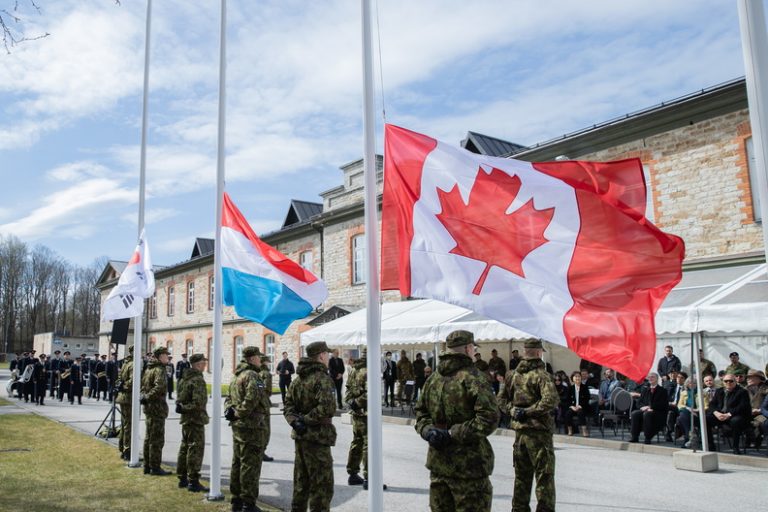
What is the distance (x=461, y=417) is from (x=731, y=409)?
9.21 m

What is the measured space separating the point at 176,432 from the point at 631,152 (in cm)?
1484

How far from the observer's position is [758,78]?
3602 mm

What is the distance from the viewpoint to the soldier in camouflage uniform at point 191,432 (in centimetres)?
895

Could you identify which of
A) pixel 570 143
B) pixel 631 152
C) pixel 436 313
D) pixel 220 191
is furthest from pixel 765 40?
pixel 570 143

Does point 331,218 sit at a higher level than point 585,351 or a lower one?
higher

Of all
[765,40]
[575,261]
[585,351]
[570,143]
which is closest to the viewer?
[765,40]

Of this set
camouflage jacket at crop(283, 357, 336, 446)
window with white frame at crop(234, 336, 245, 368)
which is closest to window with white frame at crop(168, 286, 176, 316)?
window with white frame at crop(234, 336, 245, 368)

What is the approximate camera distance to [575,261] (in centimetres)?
475

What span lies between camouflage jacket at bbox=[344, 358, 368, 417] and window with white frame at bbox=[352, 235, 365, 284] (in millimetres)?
18551

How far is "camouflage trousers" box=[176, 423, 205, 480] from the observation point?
8.94 m

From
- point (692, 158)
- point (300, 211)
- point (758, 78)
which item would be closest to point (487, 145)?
point (692, 158)

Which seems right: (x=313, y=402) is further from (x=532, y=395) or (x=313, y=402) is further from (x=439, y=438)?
(x=532, y=395)

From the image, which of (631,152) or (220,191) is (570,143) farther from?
(220,191)

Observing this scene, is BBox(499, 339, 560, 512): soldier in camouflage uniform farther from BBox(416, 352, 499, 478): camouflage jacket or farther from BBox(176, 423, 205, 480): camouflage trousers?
BBox(176, 423, 205, 480): camouflage trousers
